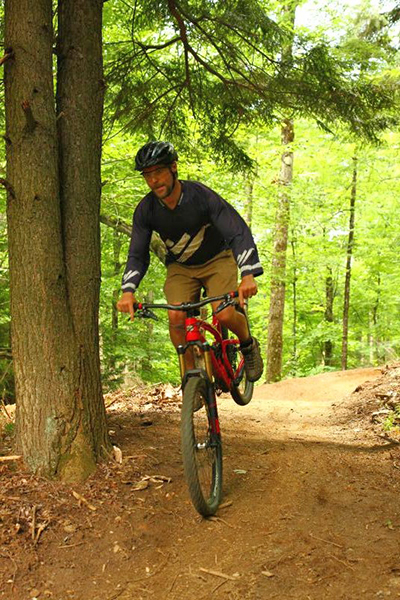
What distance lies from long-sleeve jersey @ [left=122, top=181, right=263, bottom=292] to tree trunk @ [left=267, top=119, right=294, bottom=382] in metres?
10.7

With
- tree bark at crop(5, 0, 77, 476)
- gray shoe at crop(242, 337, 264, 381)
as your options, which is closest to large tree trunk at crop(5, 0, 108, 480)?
tree bark at crop(5, 0, 77, 476)

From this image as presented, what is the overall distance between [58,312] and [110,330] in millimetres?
8268

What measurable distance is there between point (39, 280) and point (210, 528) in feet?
6.57

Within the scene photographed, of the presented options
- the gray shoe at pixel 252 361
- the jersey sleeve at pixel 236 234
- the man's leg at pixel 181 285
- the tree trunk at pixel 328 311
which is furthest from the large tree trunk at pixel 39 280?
the tree trunk at pixel 328 311

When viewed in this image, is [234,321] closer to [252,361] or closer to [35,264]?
[252,361]

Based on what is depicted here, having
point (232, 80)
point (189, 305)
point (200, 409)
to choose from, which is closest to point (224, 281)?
point (189, 305)

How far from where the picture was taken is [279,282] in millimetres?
14953

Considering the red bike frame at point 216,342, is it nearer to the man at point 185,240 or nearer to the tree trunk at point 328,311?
the man at point 185,240

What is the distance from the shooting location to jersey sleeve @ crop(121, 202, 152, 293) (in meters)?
3.97

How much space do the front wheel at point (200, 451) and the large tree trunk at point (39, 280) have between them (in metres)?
0.81

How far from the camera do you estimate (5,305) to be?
8.47 metres

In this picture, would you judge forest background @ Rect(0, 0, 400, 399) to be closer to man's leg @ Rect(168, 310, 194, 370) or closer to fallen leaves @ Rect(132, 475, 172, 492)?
man's leg @ Rect(168, 310, 194, 370)

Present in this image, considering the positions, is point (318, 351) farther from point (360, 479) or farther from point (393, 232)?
point (360, 479)

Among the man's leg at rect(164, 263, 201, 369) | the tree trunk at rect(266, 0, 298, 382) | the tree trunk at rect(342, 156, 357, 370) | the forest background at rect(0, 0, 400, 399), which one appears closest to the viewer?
the man's leg at rect(164, 263, 201, 369)
